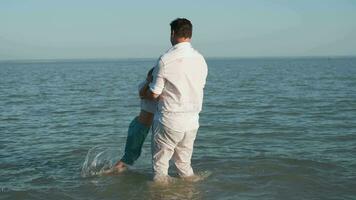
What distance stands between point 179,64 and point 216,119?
9052mm

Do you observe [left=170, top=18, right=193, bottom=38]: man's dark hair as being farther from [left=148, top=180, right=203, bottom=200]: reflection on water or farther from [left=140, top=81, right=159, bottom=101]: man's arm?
[left=148, top=180, right=203, bottom=200]: reflection on water

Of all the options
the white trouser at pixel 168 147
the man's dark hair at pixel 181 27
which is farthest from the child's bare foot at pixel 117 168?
the man's dark hair at pixel 181 27

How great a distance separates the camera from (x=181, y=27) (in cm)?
614

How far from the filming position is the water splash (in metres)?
8.40

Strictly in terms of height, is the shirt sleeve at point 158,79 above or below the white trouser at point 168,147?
above

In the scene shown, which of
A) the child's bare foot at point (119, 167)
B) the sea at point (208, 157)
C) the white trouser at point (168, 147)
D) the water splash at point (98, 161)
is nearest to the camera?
the white trouser at point (168, 147)

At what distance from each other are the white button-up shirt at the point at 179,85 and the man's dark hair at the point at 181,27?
14cm

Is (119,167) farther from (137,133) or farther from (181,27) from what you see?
(181,27)

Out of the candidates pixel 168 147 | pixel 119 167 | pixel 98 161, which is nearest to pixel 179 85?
pixel 168 147

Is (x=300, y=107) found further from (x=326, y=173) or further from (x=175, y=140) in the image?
(x=175, y=140)

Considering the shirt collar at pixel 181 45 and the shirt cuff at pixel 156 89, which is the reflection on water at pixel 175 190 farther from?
the shirt collar at pixel 181 45

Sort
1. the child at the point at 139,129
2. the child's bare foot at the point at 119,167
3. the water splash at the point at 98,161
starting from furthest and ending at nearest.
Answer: the water splash at the point at 98,161
the child's bare foot at the point at 119,167
the child at the point at 139,129

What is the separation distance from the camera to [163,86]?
6230 mm

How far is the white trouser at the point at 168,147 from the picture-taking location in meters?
6.49
